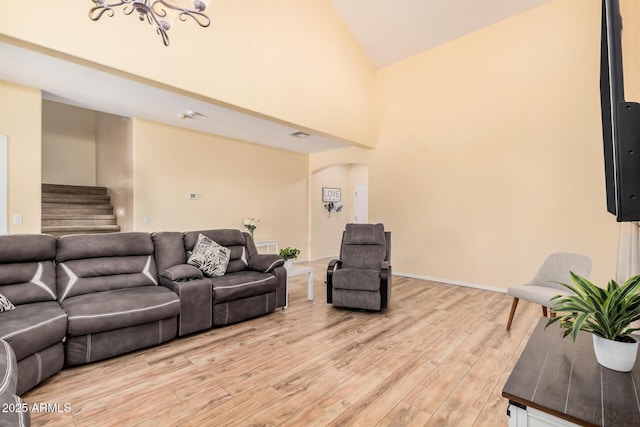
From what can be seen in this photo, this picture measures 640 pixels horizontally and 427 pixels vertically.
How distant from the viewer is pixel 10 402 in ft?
3.17

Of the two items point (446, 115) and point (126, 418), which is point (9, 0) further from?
point (446, 115)

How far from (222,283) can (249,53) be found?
2.83m

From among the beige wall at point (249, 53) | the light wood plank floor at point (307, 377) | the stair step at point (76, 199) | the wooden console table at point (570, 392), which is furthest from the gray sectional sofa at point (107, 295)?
the stair step at point (76, 199)

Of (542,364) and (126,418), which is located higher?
(542,364)

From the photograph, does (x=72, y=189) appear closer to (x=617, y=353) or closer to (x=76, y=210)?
(x=76, y=210)

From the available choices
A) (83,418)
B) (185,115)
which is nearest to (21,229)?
(185,115)

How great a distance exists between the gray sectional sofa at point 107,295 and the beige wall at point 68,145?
15.9 feet

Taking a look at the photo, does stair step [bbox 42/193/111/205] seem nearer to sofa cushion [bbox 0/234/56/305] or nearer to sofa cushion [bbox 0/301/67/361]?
sofa cushion [bbox 0/234/56/305]

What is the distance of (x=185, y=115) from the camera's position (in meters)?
4.25

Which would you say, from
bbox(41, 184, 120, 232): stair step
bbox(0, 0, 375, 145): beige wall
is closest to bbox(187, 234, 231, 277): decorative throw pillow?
bbox(0, 0, 375, 145): beige wall

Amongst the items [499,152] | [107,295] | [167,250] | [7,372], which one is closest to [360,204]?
[499,152]

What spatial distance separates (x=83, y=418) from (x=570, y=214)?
5.32 metres

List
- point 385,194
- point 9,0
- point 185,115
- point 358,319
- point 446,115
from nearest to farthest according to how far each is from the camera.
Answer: point 9,0 → point 358,319 → point 185,115 → point 446,115 → point 385,194

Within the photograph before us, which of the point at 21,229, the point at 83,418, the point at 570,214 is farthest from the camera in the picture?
the point at 570,214
